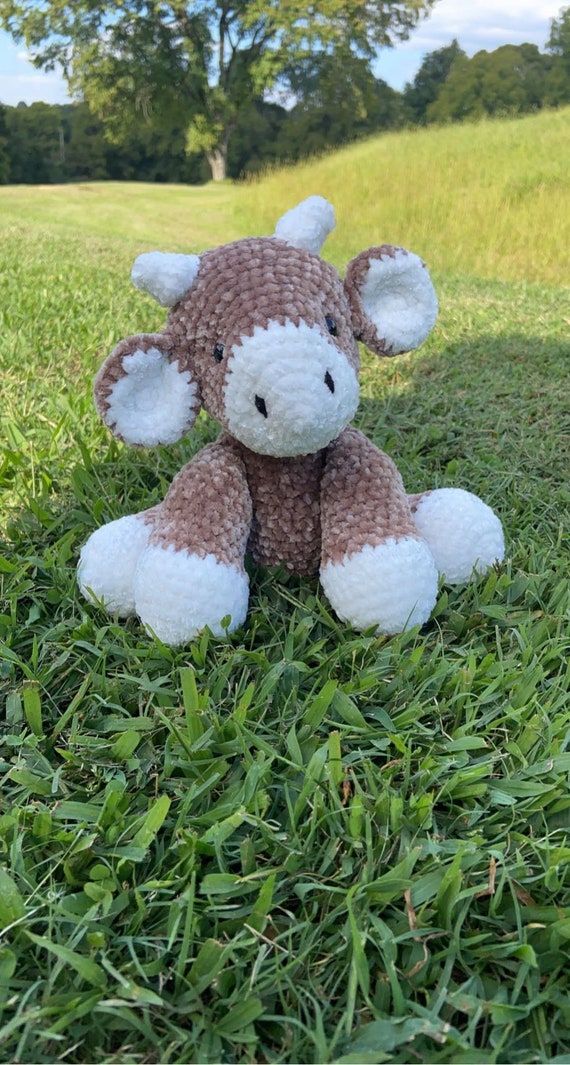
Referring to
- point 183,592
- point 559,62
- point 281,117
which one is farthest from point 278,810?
point 281,117

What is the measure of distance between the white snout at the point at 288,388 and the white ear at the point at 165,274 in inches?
6.1

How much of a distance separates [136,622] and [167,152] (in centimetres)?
2612

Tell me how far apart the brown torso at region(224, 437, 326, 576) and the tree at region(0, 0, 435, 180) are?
2108cm

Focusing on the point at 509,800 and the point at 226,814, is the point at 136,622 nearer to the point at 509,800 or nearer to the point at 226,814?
the point at 226,814

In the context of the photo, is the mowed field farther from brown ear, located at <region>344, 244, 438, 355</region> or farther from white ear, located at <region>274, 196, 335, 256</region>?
white ear, located at <region>274, 196, 335, 256</region>

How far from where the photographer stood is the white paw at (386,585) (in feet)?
3.43

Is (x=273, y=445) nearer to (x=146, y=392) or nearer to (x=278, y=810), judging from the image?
(x=146, y=392)

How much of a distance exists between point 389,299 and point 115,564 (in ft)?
1.91

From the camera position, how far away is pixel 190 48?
20.0m

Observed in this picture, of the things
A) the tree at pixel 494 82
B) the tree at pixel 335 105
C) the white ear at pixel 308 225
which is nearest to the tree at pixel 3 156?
the tree at pixel 335 105

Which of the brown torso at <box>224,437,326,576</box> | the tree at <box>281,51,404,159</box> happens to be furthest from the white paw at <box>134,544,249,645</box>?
the tree at <box>281,51,404,159</box>

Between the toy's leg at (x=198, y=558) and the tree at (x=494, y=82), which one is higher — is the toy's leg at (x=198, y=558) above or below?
below

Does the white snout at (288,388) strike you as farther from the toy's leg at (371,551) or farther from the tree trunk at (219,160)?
the tree trunk at (219,160)

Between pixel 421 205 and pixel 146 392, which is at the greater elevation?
pixel 421 205
